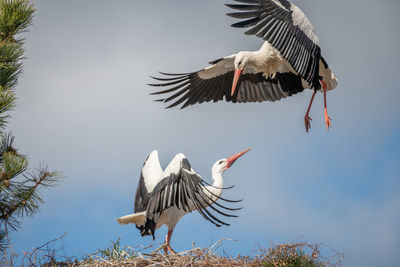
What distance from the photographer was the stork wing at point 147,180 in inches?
275

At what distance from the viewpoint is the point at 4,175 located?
6.57 meters

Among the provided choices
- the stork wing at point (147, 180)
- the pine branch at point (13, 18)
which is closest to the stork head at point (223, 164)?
the stork wing at point (147, 180)

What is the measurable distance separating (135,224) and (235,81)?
7.79 feet

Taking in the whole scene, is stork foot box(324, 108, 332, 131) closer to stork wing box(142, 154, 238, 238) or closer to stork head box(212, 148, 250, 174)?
stork head box(212, 148, 250, 174)

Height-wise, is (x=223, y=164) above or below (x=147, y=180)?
above

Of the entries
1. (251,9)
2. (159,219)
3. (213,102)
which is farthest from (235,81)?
(159,219)

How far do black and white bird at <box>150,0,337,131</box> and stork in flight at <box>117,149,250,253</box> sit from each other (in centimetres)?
126

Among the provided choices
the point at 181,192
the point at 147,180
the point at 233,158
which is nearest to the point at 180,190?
the point at 181,192

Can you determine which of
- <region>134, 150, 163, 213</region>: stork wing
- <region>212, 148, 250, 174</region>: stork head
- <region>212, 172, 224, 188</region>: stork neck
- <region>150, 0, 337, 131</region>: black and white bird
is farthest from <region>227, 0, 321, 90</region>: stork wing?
<region>134, 150, 163, 213</region>: stork wing

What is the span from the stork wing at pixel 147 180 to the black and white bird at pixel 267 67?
1253 millimetres

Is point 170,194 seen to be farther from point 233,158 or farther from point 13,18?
point 13,18

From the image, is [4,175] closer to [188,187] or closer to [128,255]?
[128,255]

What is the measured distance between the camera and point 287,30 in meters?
7.02

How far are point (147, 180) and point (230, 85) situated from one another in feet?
7.44
